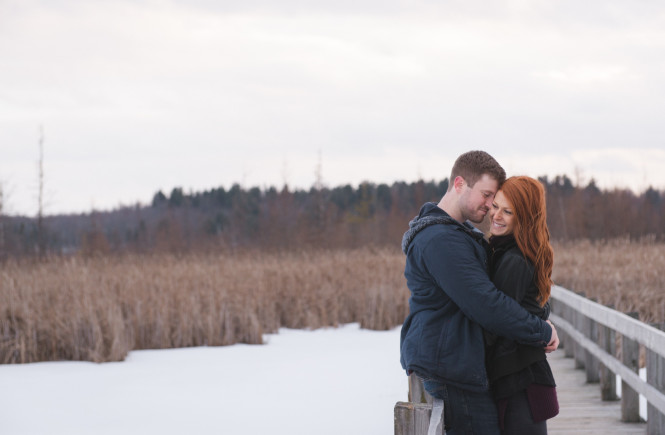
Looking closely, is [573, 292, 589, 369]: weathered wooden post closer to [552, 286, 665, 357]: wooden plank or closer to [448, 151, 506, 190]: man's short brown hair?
[552, 286, 665, 357]: wooden plank

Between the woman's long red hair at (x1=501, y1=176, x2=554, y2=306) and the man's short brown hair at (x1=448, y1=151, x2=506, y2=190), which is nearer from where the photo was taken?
the woman's long red hair at (x1=501, y1=176, x2=554, y2=306)

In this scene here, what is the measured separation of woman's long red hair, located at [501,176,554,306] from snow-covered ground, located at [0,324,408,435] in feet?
13.4

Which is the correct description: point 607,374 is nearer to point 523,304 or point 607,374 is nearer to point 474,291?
point 523,304

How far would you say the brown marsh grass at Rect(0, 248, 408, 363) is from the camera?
963 cm

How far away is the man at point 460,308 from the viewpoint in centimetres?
246

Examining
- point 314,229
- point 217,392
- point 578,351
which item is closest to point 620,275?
point 578,351

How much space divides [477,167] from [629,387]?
312 cm

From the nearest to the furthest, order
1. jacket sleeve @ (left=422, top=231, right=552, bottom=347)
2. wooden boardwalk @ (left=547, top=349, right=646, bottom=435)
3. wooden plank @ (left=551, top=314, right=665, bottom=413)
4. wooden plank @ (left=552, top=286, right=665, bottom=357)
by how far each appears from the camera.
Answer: jacket sleeve @ (left=422, top=231, right=552, bottom=347), wooden plank @ (left=552, top=286, right=665, bottom=357), wooden plank @ (left=551, top=314, right=665, bottom=413), wooden boardwalk @ (left=547, top=349, right=646, bottom=435)

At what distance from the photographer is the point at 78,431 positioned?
6820 mm

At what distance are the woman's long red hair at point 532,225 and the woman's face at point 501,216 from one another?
0.02 meters

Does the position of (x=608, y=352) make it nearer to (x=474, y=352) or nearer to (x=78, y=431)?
(x=474, y=352)

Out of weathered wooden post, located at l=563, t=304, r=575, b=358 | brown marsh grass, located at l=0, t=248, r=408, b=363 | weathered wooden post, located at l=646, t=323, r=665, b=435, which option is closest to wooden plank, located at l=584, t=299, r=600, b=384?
weathered wooden post, located at l=563, t=304, r=575, b=358

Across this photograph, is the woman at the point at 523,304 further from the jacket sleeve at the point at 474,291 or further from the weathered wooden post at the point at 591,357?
the weathered wooden post at the point at 591,357

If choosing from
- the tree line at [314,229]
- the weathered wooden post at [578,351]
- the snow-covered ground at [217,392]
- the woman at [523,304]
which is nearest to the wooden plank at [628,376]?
the weathered wooden post at [578,351]
